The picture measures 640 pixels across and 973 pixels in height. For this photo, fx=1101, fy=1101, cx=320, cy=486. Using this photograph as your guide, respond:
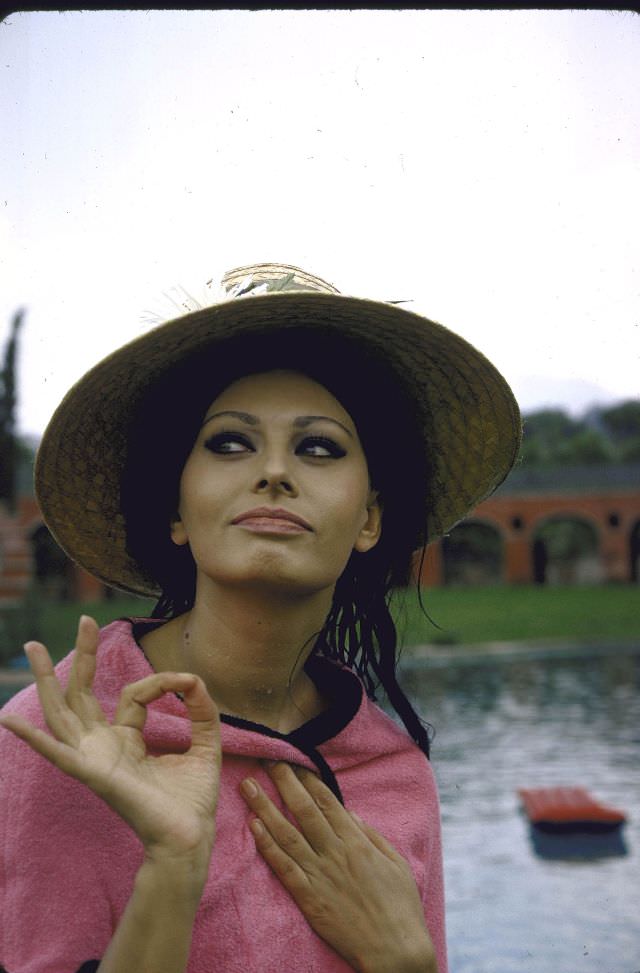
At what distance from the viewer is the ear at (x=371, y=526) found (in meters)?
2.09

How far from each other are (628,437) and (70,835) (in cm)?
6995

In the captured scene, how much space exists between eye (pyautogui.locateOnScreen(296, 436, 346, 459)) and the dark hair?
0.47 ft

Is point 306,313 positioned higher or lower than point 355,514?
higher

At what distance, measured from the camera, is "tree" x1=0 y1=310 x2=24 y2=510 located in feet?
58.5

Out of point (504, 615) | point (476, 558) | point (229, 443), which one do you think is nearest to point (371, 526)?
point (229, 443)

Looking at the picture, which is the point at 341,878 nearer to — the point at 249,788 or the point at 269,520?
the point at 249,788

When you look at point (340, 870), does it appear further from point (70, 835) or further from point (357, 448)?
point (357, 448)

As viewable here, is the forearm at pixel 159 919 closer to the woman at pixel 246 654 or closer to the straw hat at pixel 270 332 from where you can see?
the woman at pixel 246 654

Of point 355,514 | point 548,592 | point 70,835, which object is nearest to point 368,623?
point 355,514

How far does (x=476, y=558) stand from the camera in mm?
51125

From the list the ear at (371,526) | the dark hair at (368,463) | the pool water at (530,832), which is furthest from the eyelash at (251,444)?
the pool water at (530,832)

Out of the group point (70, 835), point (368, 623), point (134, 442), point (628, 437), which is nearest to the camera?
point (70, 835)

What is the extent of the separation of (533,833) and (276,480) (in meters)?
7.03

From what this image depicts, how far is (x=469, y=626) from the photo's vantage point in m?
24.1
